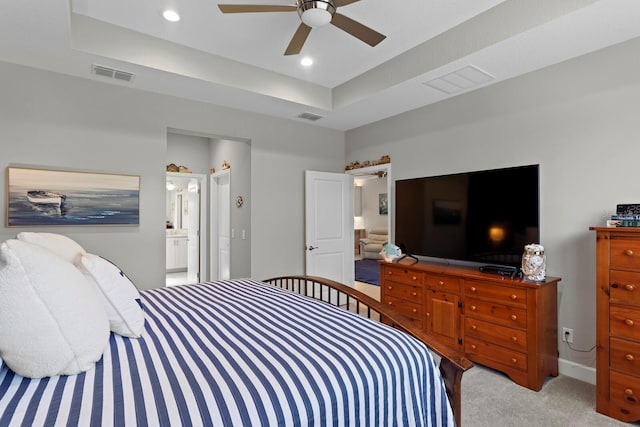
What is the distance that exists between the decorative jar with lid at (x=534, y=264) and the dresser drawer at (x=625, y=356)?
61 centimetres

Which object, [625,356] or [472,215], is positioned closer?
[625,356]

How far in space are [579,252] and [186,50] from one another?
389 cm

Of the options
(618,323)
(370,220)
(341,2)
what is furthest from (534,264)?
Answer: (370,220)

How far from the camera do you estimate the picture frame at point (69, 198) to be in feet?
9.53

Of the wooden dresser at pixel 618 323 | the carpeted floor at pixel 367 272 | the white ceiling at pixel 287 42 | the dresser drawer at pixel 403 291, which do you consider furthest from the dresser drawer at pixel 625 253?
the carpeted floor at pixel 367 272

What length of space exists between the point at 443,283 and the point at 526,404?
1.11 metres

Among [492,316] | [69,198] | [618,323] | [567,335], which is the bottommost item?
[567,335]

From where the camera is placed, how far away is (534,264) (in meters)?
2.73

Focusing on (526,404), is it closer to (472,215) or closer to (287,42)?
(472,215)

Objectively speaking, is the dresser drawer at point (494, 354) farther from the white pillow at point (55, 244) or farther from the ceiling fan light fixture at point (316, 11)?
the white pillow at point (55, 244)

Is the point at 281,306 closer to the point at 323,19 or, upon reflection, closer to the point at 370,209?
the point at 323,19

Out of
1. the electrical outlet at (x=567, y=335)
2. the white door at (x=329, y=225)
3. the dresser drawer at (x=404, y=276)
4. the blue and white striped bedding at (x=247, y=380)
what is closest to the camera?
the blue and white striped bedding at (x=247, y=380)

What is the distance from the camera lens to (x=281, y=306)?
6.05ft

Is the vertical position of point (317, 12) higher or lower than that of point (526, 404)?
higher
